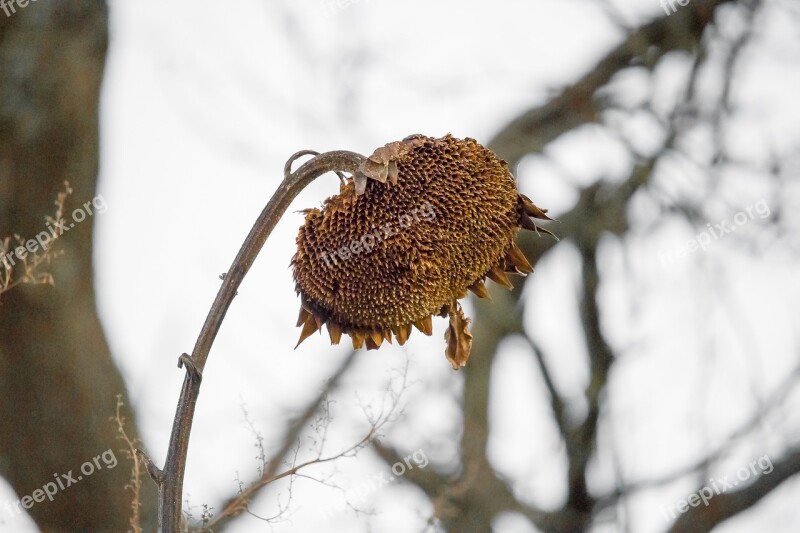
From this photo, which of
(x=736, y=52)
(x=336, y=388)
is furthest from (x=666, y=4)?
(x=336, y=388)

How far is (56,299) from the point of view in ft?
2.97

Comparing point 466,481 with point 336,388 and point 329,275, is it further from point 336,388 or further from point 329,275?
point 329,275

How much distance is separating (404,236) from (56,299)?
21.9 inches

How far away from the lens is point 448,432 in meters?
1.42

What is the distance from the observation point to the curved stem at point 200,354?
393 mm

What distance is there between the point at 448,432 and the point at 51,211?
774 millimetres
